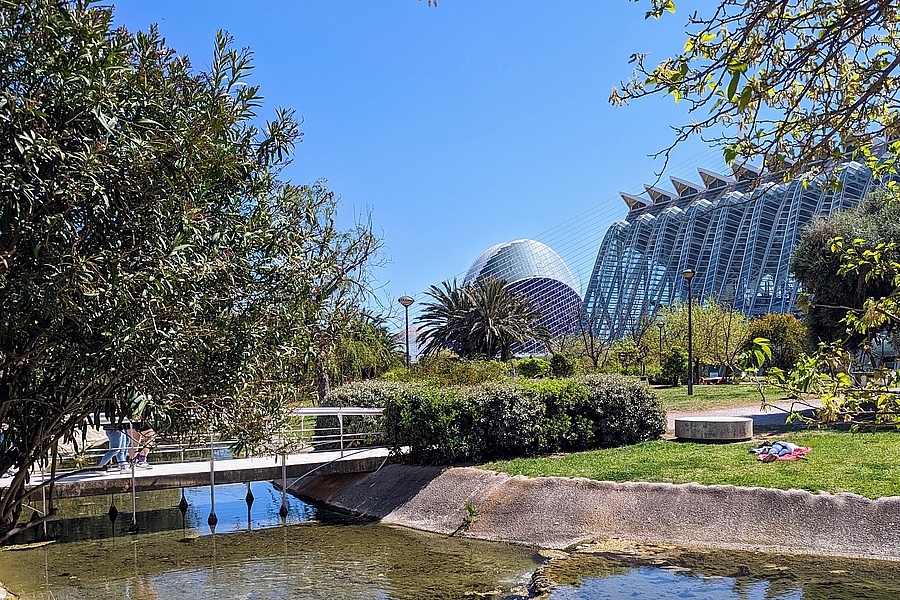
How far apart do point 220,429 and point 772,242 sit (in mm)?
93045

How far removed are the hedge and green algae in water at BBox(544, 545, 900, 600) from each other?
16.2ft

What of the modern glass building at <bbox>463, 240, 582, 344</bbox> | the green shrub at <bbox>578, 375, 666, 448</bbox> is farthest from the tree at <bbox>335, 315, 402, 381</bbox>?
the modern glass building at <bbox>463, 240, 582, 344</bbox>

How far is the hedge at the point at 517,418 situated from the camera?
49.2 feet

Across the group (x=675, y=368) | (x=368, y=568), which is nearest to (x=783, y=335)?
(x=675, y=368)

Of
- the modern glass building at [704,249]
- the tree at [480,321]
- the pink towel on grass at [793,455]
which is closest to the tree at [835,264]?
the pink towel on grass at [793,455]

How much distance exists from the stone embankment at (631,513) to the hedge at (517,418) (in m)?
0.76

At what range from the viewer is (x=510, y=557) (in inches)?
425

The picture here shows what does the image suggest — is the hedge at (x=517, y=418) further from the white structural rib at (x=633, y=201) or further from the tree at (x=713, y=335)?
the white structural rib at (x=633, y=201)

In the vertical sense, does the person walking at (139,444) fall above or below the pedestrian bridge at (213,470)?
above

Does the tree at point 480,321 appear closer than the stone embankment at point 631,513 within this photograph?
No

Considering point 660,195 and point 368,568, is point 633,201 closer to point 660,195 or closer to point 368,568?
point 660,195

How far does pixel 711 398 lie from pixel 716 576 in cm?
1879

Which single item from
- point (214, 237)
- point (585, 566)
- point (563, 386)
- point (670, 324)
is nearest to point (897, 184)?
point (214, 237)

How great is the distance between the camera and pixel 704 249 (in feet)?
329
